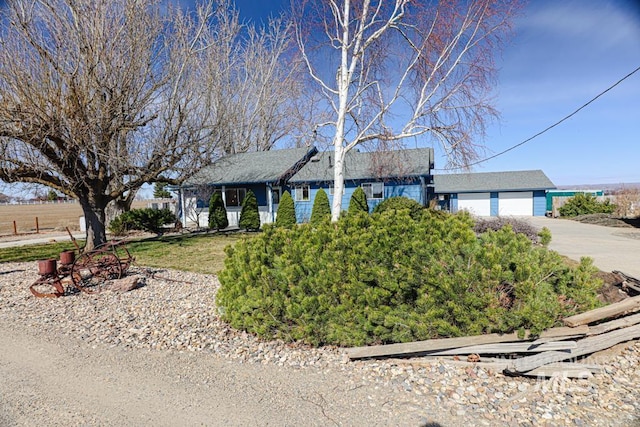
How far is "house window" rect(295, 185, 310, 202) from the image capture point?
1995cm

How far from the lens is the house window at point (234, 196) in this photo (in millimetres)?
20141

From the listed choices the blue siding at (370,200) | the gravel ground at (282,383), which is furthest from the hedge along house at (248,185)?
the gravel ground at (282,383)

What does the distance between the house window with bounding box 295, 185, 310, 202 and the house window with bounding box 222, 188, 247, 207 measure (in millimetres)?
2972

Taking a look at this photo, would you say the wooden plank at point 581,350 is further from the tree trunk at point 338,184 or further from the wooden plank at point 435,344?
the tree trunk at point 338,184

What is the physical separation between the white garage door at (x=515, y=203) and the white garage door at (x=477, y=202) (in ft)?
2.91

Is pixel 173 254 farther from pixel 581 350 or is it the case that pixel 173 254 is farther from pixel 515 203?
pixel 515 203

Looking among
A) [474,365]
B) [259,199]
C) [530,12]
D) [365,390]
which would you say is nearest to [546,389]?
[474,365]

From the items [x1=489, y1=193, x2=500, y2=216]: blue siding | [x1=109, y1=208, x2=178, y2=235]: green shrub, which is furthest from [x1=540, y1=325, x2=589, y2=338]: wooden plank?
[x1=489, y1=193, x2=500, y2=216]: blue siding

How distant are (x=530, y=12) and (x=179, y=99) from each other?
998cm

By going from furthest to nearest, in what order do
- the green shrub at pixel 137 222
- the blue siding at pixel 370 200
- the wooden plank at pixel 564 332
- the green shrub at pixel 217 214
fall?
the blue siding at pixel 370 200 < the green shrub at pixel 217 214 < the green shrub at pixel 137 222 < the wooden plank at pixel 564 332

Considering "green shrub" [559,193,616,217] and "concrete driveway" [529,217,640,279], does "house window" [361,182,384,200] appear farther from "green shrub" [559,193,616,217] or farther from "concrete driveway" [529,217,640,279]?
"green shrub" [559,193,616,217]

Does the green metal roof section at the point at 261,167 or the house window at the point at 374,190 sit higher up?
the green metal roof section at the point at 261,167

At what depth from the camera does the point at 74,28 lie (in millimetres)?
9023

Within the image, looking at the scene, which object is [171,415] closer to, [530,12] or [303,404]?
[303,404]
